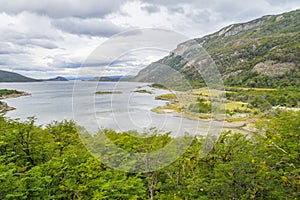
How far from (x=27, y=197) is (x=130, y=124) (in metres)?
2.98

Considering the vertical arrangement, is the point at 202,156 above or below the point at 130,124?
below

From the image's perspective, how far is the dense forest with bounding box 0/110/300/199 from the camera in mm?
5319

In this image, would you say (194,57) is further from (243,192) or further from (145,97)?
(243,192)

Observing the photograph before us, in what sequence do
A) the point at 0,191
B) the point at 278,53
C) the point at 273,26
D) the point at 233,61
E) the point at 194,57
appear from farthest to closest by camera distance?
the point at 273,26
the point at 233,61
the point at 278,53
the point at 0,191
the point at 194,57

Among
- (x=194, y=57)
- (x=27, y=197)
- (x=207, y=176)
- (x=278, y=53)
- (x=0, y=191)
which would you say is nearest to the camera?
(x=194, y=57)

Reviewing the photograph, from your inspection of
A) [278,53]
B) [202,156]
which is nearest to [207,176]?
[202,156]

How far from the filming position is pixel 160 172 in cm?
759

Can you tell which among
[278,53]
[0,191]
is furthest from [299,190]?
[278,53]

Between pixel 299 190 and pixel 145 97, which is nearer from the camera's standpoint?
pixel 145 97

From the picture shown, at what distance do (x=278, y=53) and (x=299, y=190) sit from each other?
9128 cm

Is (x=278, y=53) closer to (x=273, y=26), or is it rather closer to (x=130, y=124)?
(x=273, y=26)

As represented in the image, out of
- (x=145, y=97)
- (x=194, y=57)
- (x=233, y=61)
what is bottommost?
(x=145, y=97)

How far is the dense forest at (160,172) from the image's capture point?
5319mm

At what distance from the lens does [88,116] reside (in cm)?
422
